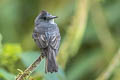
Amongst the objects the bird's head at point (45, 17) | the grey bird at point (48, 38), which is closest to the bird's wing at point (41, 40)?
the grey bird at point (48, 38)

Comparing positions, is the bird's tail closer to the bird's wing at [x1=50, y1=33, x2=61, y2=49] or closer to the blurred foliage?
the bird's wing at [x1=50, y1=33, x2=61, y2=49]

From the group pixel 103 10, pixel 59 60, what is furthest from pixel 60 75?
pixel 103 10

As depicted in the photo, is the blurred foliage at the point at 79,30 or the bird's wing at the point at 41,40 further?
the blurred foliage at the point at 79,30

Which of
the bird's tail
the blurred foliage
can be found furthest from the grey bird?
the blurred foliage

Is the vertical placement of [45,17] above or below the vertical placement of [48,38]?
above

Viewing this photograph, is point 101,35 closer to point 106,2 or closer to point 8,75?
point 106,2

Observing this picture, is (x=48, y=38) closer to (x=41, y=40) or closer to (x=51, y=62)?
(x=41, y=40)

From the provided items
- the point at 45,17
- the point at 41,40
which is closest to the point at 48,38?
the point at 41,40

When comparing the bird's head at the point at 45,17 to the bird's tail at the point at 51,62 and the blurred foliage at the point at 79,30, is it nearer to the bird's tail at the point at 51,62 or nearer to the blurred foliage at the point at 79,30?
the bird's tail at the point at 51,62
